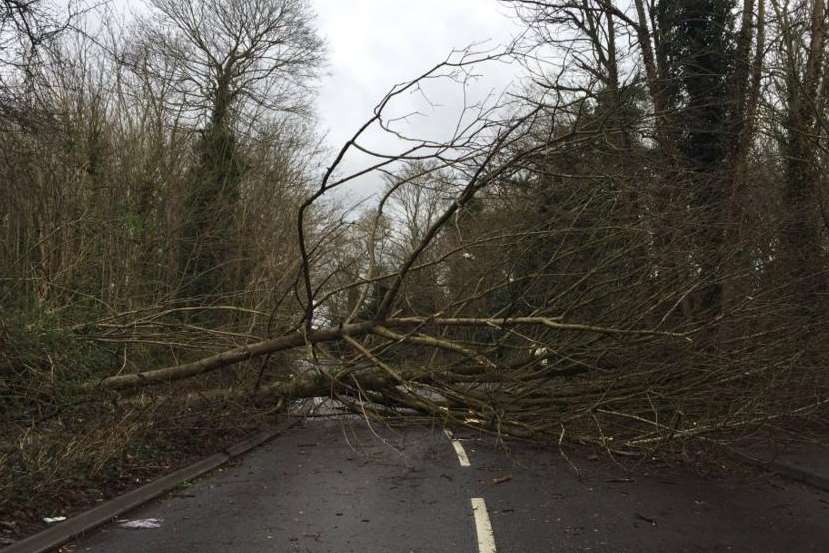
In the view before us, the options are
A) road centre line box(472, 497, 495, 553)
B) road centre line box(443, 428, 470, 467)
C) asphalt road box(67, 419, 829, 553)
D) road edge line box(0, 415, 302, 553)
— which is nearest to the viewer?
road edge line box(0, 415, 302, 553)

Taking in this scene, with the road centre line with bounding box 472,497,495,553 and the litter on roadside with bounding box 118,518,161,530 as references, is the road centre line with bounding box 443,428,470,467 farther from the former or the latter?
the litter on roadside with bounding box 118,518,161,530

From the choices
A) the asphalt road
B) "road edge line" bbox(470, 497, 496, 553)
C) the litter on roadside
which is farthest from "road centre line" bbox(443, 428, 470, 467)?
the litter on roadside

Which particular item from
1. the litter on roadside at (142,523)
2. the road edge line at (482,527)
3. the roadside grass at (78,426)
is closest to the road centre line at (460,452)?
the road edge line at (482,527)

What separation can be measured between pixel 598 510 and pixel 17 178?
8.30 metres

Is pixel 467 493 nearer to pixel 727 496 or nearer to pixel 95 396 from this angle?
pixel 727 496

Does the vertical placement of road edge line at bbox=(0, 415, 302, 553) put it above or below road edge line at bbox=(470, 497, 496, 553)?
above

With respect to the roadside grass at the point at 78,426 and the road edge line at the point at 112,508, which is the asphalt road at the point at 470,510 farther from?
the roadside grass at the point at 78,426

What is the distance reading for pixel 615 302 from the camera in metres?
8.33

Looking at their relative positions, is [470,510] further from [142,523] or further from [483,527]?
[142,523]

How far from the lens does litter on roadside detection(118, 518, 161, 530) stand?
6.08m

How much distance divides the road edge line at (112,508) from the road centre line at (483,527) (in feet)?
9.97

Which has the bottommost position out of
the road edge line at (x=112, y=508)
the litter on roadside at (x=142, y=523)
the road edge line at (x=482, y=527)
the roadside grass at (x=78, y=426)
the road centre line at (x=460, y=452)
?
the road centre line at (x=460, y=452)

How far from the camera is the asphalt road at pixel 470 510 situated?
5574 millimetres

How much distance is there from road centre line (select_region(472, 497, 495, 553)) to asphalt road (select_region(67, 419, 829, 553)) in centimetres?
1
